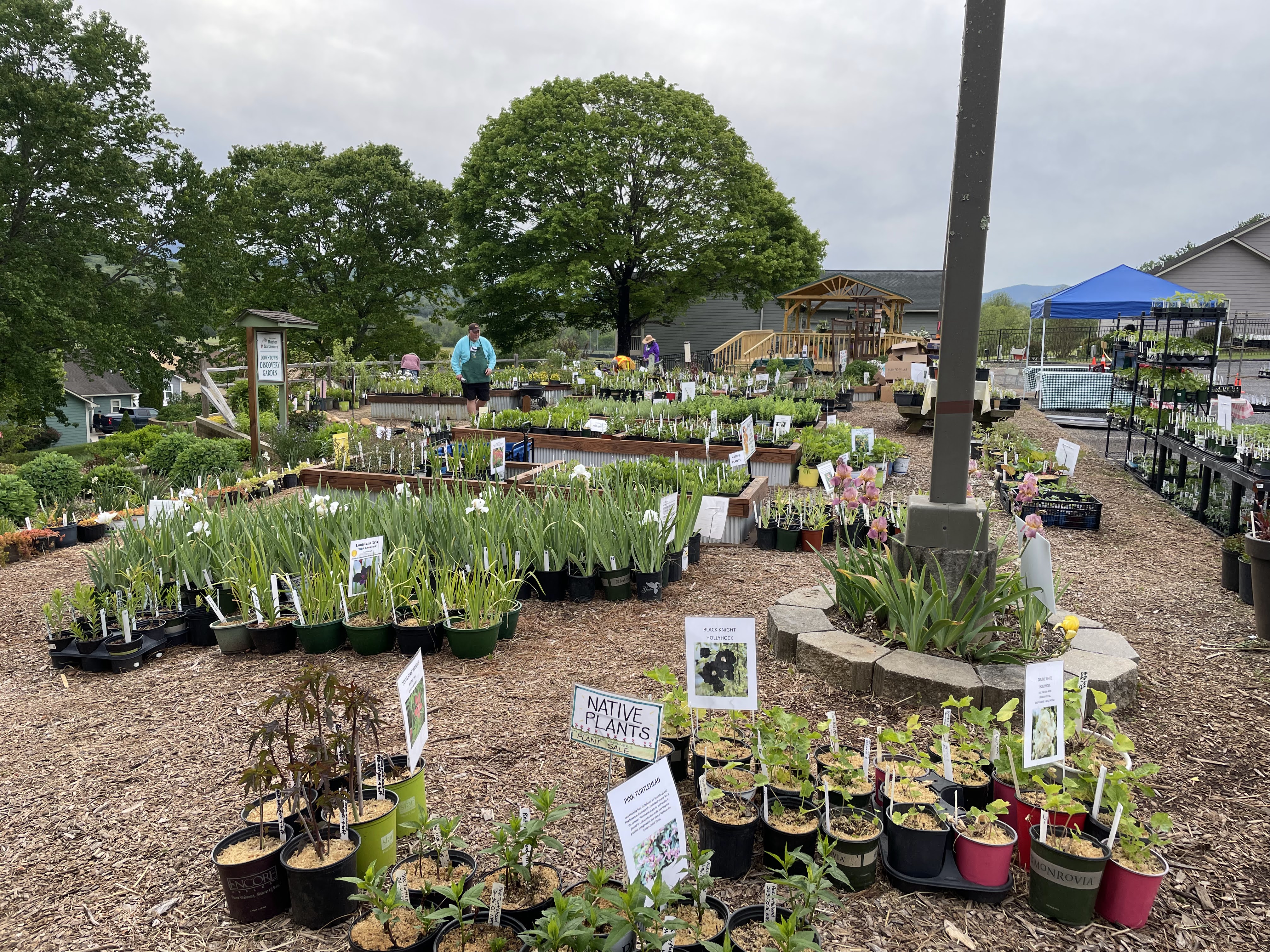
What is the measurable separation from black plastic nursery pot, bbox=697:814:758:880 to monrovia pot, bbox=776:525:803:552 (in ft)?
12.4

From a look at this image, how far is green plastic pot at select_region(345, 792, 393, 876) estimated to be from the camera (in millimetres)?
2125

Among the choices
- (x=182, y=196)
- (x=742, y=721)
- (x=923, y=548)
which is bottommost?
(x=742, y=721)

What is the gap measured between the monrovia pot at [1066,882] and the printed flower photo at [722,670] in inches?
35.9

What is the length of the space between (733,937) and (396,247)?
111 feet

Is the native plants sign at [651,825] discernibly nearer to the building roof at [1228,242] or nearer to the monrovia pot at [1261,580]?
the monrovia pot at [1261,580]

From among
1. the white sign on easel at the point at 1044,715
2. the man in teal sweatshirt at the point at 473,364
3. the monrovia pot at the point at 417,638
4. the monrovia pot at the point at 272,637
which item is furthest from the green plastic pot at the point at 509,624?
the man in teal sweatshirt at the point at 473,364

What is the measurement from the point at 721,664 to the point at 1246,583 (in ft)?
13.9

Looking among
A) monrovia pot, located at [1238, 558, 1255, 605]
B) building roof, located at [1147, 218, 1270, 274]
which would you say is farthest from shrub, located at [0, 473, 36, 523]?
building roof, located at [1147, 218, 1270, 274]

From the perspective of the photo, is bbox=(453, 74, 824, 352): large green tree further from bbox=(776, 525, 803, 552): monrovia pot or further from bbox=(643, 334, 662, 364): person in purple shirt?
bbox=(776, 525, 803, 552): monrovia pot

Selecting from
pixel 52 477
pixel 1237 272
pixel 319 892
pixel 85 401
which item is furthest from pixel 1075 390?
pixel 85 401

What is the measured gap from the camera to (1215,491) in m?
7.65

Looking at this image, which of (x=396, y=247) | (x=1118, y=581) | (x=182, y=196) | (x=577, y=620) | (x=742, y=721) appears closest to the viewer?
(x=742, y=721)

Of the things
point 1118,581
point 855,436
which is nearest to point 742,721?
point 1118,581

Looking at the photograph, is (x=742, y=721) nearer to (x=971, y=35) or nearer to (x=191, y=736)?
(x=191, y=736)
